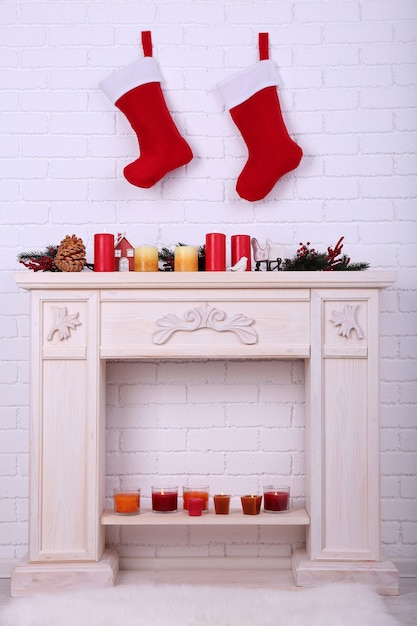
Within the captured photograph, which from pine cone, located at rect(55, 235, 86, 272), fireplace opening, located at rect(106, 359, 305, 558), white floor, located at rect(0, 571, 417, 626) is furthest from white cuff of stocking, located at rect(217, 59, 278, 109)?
white floor, located at rect(0, 571, 417, 626)

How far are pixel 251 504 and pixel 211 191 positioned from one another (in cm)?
120

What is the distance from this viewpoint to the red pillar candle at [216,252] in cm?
285

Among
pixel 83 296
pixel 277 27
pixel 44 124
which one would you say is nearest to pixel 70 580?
pixel 83 296

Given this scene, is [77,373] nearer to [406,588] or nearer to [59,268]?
[59,268]

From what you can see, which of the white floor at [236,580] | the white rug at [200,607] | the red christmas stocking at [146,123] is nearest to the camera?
the white rug at [200,607]

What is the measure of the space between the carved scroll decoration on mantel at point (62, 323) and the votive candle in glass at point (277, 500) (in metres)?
0.91

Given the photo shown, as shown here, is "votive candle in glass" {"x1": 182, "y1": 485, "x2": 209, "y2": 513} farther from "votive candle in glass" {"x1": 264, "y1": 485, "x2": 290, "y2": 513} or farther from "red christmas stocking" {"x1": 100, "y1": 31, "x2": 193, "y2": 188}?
"red christmas stocking" {"x1": 100, "y1": 31, "x2": 193, "y2": 188}

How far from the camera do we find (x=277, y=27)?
10.5 feet

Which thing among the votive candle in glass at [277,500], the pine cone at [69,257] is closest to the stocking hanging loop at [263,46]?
the pine cone at [69,257]

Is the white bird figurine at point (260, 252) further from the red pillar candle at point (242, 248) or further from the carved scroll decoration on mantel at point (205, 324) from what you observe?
the carved scroll decoration on mantel at point (205, 324)

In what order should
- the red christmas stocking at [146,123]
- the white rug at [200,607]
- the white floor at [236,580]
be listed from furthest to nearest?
the red christmas stocking at [146,123]
the white floor at [236,580]
the white rug at [200,607]

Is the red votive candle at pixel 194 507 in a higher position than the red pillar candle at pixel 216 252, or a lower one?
lower

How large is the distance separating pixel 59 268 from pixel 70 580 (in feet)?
3.51

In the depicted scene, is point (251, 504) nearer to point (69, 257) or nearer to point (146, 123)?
point (69, 257)
